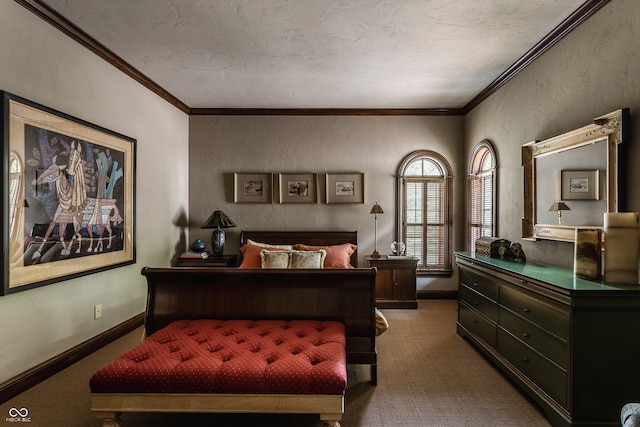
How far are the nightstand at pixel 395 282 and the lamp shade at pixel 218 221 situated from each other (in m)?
2.18

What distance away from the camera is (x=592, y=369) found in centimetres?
216

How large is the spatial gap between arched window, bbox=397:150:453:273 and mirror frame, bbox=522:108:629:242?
1.99 metres

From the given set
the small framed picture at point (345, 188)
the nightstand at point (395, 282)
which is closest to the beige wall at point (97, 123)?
the small framed picture at point (345, 188)

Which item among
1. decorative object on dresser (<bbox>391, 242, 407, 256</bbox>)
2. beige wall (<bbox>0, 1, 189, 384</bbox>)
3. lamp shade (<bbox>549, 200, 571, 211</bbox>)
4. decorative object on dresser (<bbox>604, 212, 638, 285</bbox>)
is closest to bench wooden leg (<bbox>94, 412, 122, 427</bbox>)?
beige wall (<bbox>0, 1, 189, 384</bbox>)

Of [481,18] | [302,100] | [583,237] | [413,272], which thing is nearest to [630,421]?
[583,237]

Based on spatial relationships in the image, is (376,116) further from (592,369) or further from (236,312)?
(592,369)

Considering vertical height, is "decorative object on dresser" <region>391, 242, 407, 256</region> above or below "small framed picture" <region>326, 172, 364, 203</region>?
below

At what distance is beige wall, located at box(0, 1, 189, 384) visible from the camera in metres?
2.69

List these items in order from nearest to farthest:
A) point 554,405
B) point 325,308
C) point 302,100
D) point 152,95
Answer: point 554,405
point 325,308
point 152,95
point 302,100

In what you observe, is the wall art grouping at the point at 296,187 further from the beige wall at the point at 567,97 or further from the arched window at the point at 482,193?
the beige wall at the point at 567,97

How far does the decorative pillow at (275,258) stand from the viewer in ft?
14.6

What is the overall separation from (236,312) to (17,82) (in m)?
2.33

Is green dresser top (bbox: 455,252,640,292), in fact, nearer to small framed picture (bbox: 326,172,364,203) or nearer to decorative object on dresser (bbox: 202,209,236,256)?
small framed picture (bbox: 326,172,364,203)

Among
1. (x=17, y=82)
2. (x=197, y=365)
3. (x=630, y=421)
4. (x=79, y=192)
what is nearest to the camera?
(x=630, y=421)
